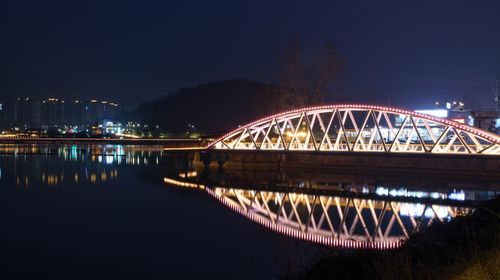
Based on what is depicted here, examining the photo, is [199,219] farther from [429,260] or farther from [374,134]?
[374,134]

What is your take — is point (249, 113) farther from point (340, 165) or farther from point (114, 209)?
point (114, 209)

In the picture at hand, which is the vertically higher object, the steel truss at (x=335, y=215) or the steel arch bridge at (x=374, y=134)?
the steel arch bridge at (x=374, y=134)

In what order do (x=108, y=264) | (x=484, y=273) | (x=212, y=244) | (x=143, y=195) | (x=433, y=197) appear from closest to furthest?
(x=484, y=273) < (x=108, y=264) < (x=212, y=244) < (x=433, y=197) < (x=143, y=195)

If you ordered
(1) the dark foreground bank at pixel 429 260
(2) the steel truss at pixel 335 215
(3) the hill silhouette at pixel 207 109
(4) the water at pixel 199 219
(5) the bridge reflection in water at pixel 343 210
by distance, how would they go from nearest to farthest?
(1) the dark foreground bank at pixel 429 260 → (4) the water at pixel 199 219 → (2) the steel truss at pixel 335 215 → (5) the bridge reflection in water at pixel 343 210 → (3) the hill silhouette at pixel 207 109

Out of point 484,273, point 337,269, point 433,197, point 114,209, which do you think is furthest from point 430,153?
point 484,273

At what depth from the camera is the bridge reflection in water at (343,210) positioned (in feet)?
74.6

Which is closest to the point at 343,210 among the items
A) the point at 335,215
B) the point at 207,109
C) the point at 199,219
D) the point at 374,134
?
the point at 335,215

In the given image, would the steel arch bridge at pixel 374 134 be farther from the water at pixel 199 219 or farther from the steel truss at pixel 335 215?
the steel truss at pixel 335 215

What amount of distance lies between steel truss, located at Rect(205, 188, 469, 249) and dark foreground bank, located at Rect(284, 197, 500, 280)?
7029 mm

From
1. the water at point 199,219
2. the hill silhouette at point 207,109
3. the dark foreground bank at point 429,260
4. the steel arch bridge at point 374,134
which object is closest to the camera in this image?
the dark foreground bank at point 429,260

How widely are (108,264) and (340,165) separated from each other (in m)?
36.7

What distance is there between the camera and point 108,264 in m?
18.3

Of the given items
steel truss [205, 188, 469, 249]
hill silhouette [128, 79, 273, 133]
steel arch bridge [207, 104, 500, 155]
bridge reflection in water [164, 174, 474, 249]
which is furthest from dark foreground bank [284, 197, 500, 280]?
hill silhouette [128, 79, 273, 133]

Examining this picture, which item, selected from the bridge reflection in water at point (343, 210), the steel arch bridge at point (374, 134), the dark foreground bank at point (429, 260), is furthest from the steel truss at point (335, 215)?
the steel arch bridge at point (374, 134)
